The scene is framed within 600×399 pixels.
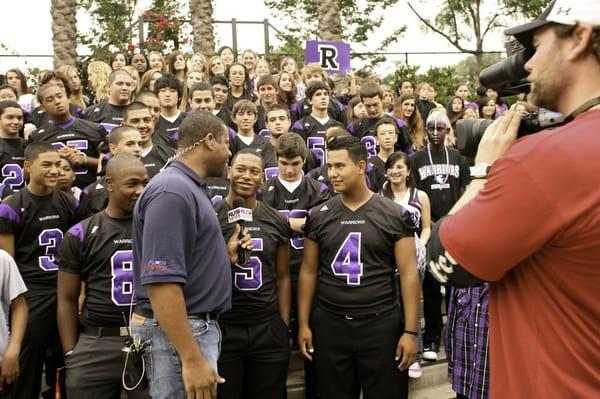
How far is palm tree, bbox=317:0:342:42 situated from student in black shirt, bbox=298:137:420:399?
8109 millimetres

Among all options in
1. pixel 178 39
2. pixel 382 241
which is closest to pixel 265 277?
pixel 382 241

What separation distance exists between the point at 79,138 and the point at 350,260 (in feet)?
11.4

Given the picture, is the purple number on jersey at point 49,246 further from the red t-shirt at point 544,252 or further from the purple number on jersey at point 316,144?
the red t-shirt at point 544,252

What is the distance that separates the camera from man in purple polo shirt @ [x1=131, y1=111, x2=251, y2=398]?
3043 millimetres

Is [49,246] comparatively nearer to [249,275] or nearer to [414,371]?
[249,275]

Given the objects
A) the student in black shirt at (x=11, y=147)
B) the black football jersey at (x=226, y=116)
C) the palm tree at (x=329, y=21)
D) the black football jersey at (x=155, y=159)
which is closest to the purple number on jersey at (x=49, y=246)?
the black football jersey at (x=155, y=159)

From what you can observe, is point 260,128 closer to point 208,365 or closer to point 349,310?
point 349,310

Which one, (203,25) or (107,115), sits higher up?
(203,25)

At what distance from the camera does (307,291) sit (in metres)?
4.93

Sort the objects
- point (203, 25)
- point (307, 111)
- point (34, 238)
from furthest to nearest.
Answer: point (203, 25), point (307, 111), point (34, 238)

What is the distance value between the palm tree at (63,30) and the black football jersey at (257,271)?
8.65 m

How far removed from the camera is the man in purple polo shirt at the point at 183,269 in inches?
120

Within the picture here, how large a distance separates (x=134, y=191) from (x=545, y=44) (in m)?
3.22

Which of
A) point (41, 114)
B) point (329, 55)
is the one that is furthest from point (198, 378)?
point (329, 55)
